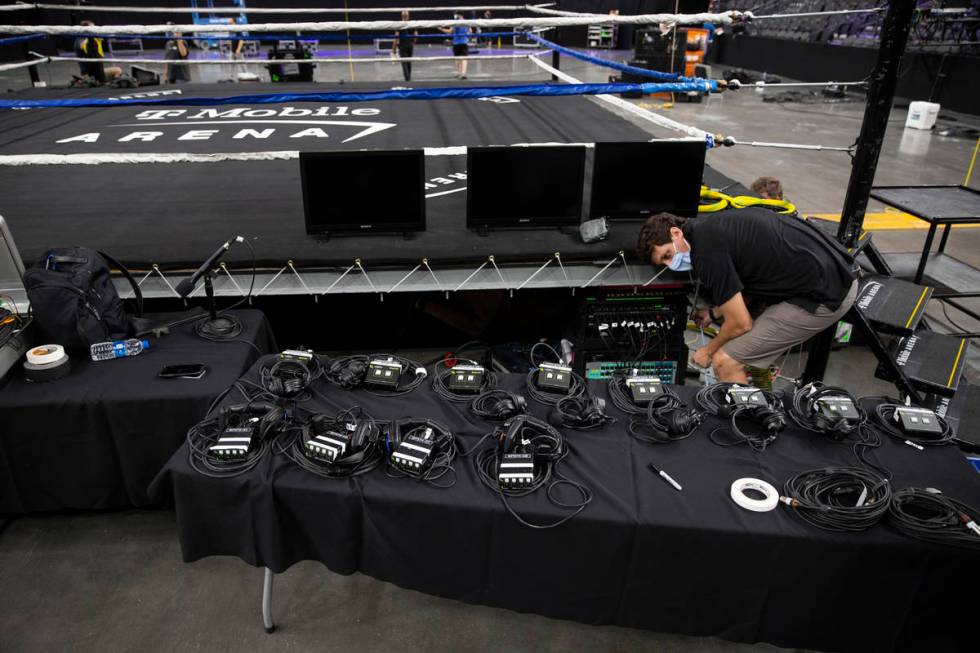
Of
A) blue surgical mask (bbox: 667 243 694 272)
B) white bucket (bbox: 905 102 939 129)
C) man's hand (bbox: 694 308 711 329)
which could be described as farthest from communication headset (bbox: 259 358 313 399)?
white bucket (bbox: 905 102 939 129)

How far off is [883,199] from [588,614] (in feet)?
11.3

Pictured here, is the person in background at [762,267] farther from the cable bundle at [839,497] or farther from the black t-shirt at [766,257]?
the cable bundle at [839,497]

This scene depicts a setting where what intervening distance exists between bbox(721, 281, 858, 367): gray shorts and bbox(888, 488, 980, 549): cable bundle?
1151 mm

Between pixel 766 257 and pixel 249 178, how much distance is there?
10.3ft

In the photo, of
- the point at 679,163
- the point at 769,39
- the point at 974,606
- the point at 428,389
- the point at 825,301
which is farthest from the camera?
the point at 769,39

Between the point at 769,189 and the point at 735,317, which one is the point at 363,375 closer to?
the point at 735,317

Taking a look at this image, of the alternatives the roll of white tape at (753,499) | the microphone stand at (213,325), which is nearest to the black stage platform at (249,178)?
the microphone stand at (213,325)

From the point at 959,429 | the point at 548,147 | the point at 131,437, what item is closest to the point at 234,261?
the point at 131,437

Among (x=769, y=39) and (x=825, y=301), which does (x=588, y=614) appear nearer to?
(x=825, y=301)

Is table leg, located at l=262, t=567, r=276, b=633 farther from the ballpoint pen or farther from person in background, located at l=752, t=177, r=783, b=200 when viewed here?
person in background, located at l=752, t=177, r=783, b=200

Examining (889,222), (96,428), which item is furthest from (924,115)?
(96,428)

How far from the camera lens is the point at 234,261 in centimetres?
290

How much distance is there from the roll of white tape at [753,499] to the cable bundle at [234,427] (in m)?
1.35

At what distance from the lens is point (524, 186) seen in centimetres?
319
